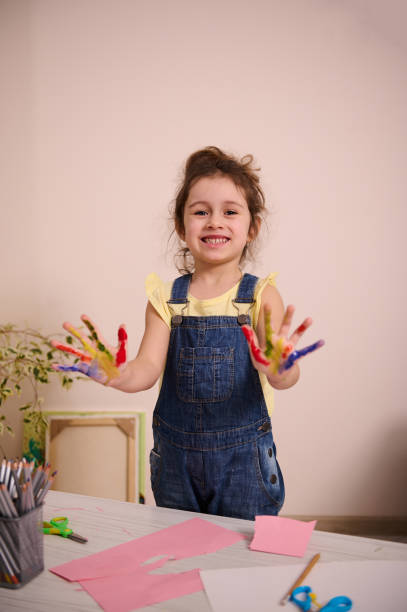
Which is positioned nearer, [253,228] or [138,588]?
[138,588]

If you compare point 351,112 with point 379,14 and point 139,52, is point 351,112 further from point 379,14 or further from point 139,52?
point 139,52

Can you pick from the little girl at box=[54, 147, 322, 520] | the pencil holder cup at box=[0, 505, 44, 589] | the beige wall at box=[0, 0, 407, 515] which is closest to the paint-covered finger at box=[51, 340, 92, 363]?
the little girl at box=[54, 147, 322, 520]

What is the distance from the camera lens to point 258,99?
2176 mm

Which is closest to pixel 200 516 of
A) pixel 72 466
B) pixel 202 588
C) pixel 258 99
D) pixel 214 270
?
pixel 202 588

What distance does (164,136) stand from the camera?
2178mm

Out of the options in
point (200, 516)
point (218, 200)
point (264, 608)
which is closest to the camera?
point (264, 608)

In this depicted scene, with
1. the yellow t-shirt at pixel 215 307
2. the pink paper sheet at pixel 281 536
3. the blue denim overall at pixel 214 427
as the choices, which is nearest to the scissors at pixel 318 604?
the pink paper sheet at pixel 281 536

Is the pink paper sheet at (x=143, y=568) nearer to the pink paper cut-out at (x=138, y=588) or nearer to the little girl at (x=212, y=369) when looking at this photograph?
the pink paper cut-out at (x=138, y=588)

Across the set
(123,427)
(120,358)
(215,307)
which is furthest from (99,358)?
(123,427)

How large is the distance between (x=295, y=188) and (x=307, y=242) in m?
0.24

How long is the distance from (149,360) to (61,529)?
436mm

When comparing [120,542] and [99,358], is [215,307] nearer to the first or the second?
[99,358]

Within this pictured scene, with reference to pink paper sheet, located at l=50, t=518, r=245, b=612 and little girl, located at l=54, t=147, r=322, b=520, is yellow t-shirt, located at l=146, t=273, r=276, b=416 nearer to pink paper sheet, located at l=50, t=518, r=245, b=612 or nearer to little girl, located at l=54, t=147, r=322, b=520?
little girl, located at l=54, t=147, r=322, b=520

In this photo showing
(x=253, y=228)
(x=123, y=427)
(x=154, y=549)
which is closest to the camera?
(x=154, y=549)
